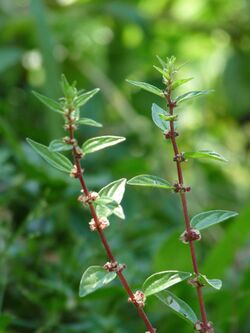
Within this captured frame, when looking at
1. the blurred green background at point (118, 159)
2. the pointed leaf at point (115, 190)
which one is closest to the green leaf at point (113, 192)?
the pointed leaf at point (115, 190)

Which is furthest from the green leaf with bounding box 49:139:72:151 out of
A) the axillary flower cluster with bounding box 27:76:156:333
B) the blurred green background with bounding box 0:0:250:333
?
the blurred green background with bounding box 0:0:250:333

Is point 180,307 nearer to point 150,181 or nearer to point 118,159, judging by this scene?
point 150,181

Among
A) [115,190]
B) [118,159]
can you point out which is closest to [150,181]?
[115,190]

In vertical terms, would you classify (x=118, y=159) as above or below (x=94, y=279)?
above

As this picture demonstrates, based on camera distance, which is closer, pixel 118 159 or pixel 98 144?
pixel 98 144

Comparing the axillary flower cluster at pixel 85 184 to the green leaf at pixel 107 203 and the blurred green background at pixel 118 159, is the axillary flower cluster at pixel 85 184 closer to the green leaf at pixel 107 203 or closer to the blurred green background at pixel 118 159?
the green leaf at pixel 107 203

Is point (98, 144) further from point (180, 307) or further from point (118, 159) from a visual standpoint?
point (118, 159)
